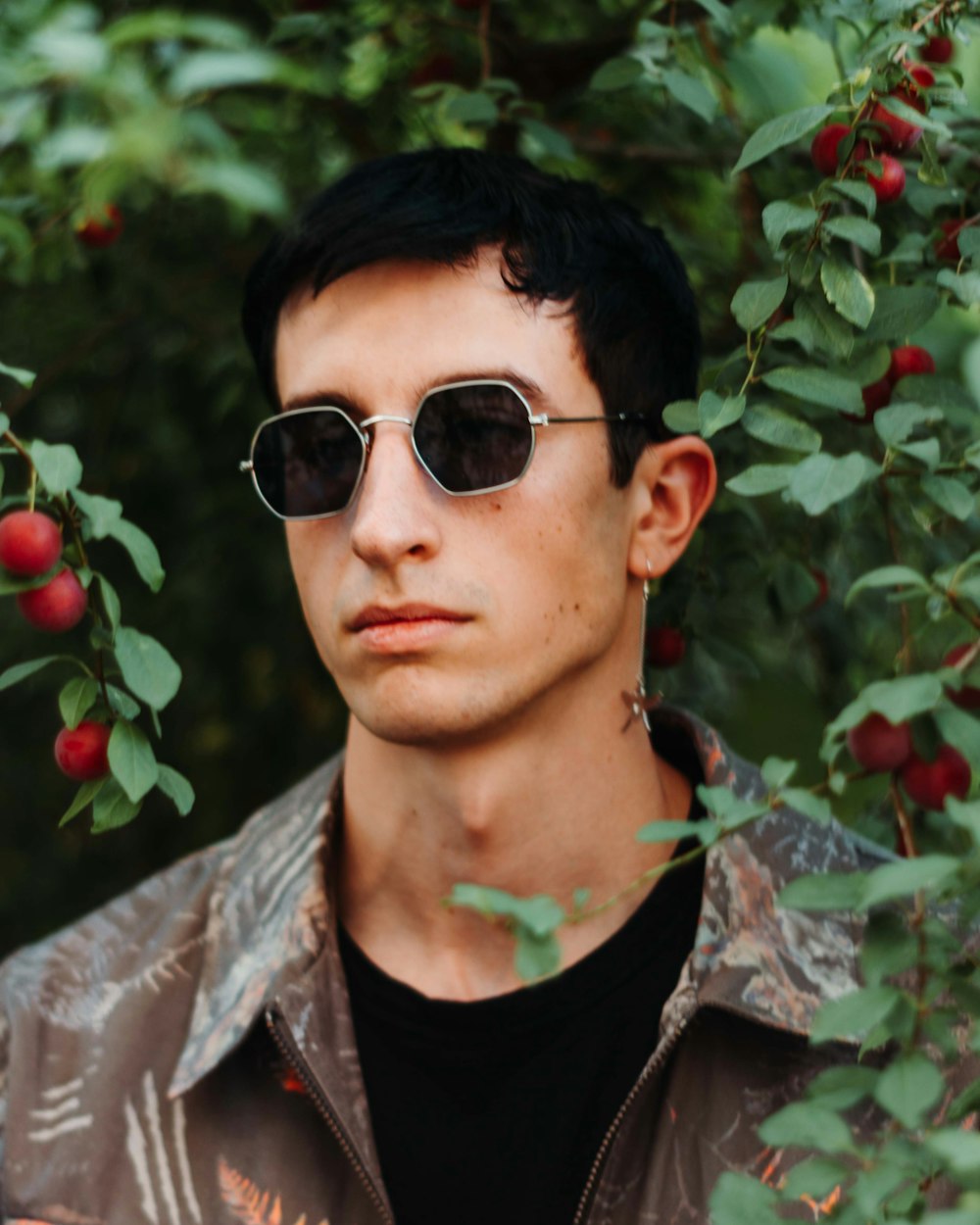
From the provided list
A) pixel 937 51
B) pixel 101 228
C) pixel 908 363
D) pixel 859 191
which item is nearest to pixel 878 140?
pixel 859 191

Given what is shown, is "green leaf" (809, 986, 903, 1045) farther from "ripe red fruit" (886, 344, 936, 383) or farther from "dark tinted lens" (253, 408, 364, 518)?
"dark tinted lens" (253, 408, 364, 518)

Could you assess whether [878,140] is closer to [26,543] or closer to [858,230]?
[858,230]

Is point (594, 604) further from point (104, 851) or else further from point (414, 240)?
point (104, 851)

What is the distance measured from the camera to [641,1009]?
5.94ft

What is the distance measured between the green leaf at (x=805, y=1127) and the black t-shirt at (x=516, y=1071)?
678 mm

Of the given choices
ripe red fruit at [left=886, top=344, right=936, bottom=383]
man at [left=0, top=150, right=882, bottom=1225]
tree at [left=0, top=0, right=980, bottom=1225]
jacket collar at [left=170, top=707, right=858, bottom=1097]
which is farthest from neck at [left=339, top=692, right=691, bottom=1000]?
ripe red fruit at [left=886, top=344, right=936, bottom=383]

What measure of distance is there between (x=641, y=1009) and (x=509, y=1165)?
245 mm

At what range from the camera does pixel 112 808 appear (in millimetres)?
1387

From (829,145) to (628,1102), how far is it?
1077mm

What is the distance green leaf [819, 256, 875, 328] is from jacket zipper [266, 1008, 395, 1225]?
41.7 inches

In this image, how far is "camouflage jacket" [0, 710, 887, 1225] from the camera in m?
1.65

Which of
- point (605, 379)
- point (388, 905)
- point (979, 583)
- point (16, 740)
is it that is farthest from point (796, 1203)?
point (16, 740)

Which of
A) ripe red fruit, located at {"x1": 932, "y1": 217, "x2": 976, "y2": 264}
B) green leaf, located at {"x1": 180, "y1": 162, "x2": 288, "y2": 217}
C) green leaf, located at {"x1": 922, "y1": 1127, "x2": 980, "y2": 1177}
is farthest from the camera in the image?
ripe red fruit, located at {"x1": 932, "y1": 217, "x2": 976, "y2": 264}

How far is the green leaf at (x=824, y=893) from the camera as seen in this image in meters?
1.13
